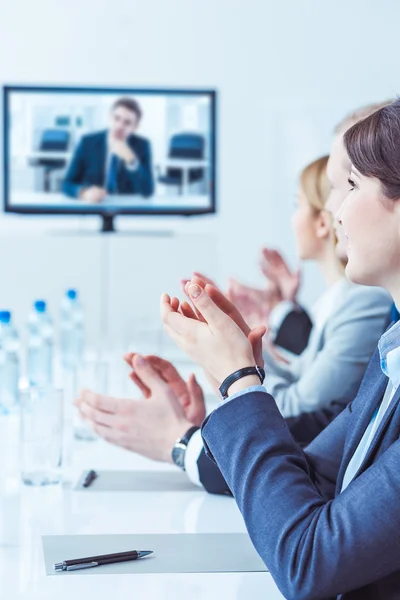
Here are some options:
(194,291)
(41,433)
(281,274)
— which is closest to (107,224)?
(281,274)

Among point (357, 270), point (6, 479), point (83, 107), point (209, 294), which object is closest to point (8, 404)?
point (6, 479)

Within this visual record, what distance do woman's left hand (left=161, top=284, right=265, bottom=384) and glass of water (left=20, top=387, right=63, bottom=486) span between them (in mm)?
480

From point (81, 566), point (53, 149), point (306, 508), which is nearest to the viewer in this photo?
point (306, 508)

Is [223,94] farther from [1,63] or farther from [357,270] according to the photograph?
[357,270]

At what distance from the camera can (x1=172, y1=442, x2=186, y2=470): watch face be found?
5.32 feet

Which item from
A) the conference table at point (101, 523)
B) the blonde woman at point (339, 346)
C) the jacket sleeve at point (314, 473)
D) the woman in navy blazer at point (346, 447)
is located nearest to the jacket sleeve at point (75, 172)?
the blonde woman at point (339, 346)

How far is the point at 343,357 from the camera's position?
2.14 metres

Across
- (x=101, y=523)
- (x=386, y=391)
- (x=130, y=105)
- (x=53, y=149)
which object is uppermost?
(x=130, y=105)

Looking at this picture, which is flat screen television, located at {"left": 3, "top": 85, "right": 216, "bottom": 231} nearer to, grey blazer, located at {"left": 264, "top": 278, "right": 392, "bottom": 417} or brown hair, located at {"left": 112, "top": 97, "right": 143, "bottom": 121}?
brown hair, located at {"left": 112, "top": 97, "right": 143, "bottom": 121}

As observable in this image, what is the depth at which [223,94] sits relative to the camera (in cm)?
634

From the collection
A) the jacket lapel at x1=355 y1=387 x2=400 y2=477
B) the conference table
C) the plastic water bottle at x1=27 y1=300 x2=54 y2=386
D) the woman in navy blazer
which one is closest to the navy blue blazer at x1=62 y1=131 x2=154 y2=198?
the plastic water bottle at x1=27 y1=300 x2=54 y2=386

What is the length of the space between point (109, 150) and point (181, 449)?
9.55 feet

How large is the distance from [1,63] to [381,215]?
5496mm

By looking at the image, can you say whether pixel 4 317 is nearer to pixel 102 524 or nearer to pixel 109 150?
pixel 102 524
